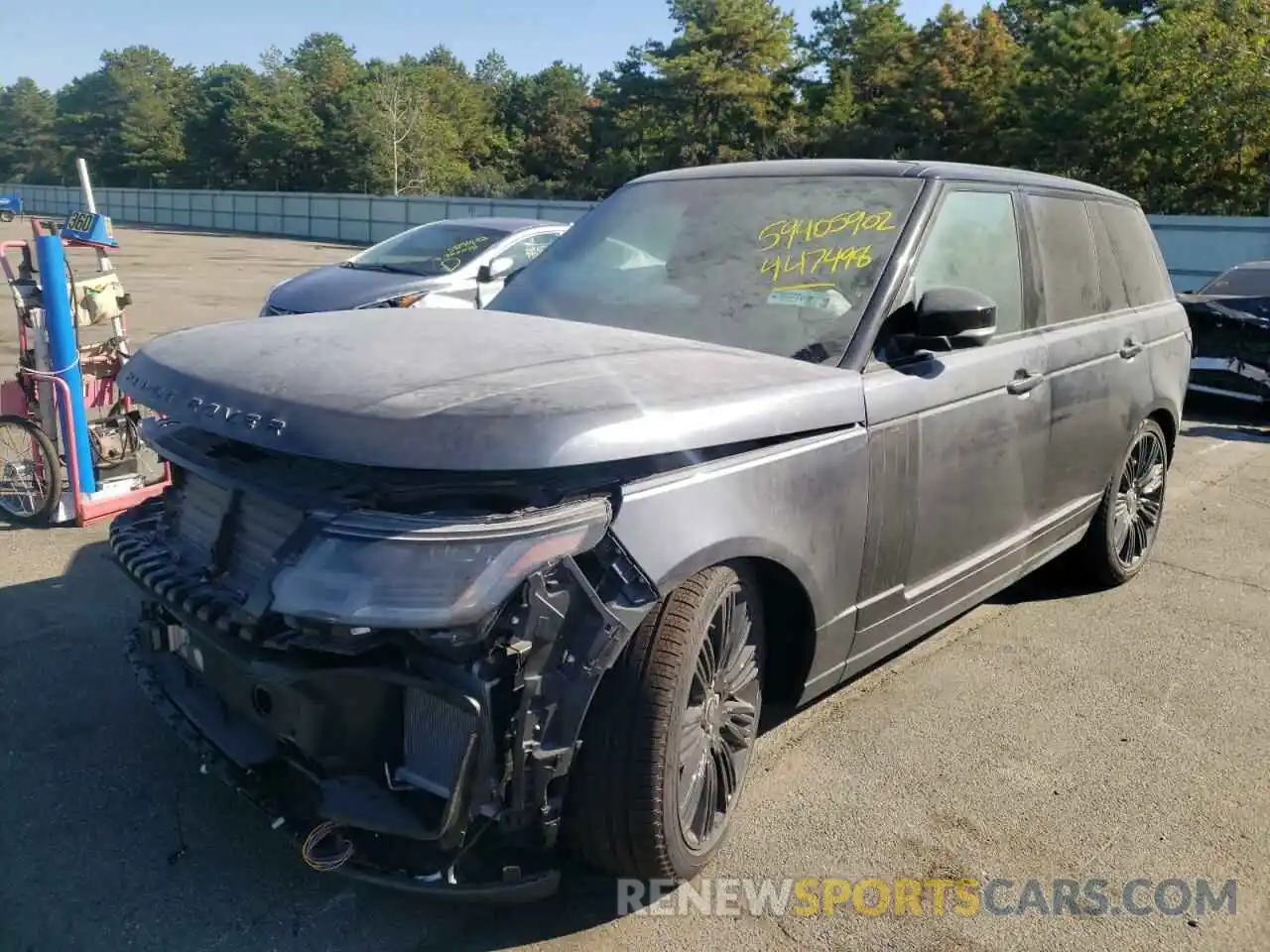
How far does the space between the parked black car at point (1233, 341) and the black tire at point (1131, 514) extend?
453 centimetres

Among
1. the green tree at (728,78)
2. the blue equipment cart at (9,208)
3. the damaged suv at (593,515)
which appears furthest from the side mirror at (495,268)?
the blue equipment cart at (9,208)

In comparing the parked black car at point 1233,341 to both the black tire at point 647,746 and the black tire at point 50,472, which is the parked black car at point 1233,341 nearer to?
the black tire at point 647,746

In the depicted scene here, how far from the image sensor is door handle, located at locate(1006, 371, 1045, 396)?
12.7 feet

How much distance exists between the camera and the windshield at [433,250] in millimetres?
10195

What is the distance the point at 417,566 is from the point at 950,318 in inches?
73.8

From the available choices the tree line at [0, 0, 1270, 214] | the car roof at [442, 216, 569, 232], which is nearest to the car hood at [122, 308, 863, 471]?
the car roof at [442, 216, 569, 232]

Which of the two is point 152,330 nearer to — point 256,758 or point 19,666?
→ point 19,666

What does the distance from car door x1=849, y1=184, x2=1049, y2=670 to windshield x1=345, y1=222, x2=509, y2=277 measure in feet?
22.3

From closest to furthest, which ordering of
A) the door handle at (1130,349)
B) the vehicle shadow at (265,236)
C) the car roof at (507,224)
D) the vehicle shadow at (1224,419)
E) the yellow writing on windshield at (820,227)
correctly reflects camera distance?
the yellow writing on windshield at (820,227), the door handle at (1130,349), the vehicle shadow at (1224,419), the car roof at (507,224), the vehicle shadow at (265,236)

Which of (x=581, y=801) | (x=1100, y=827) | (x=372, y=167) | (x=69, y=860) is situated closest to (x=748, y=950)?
(x=581, y=801)

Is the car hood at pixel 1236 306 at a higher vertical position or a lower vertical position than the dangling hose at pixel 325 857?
higher

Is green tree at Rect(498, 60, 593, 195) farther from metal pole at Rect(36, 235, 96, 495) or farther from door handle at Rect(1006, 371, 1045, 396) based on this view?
door handle at Rect(1006, 371, 1045, 396)

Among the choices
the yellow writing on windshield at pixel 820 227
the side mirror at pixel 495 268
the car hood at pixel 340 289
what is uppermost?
the yellow writing on windshield at pixel 820 227

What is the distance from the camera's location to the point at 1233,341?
31.0 ft
